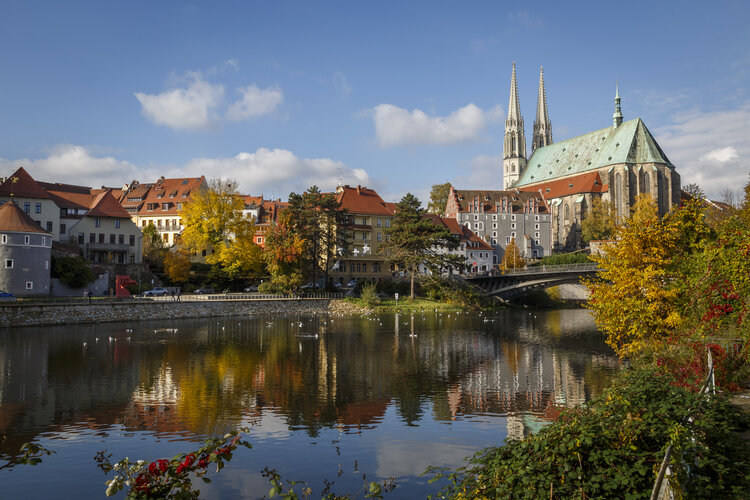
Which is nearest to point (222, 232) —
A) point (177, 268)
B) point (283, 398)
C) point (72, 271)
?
point (177, 268)

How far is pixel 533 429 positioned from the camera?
57.7 ft

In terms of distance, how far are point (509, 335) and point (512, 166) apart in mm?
126745

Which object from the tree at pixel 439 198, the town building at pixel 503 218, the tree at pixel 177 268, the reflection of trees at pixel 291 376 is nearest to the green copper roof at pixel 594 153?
the town building at pixel 503 218

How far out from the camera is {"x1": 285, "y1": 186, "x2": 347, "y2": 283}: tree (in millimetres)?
72938

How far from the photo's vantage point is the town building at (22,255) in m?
53.4

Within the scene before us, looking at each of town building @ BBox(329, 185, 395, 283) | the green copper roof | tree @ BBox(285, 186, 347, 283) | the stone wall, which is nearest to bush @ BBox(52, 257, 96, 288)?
the stone wall

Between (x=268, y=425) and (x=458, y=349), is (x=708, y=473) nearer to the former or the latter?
(x=268, y=425)

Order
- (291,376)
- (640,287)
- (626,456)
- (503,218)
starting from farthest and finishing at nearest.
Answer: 1. (503,218)
2. (291,376)
3. (640,287)
4. (626,456)

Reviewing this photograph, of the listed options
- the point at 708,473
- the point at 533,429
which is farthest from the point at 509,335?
the point at 708,473

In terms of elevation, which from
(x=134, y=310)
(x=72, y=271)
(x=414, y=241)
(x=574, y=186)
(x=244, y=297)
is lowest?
(x=134, y=310)

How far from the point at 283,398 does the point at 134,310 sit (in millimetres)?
37290

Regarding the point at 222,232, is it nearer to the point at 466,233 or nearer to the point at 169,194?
the point at 169,194

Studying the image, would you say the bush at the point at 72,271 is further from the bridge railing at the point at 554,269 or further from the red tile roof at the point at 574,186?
the red tile roof at the point at 574,186

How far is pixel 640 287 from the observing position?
23250mm
